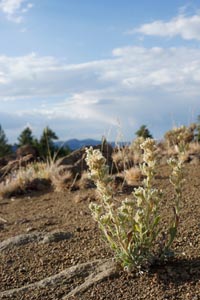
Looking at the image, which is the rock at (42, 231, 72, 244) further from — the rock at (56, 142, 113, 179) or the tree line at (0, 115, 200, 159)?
the tree line at (0, 115, 200, 159)

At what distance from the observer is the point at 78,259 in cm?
473

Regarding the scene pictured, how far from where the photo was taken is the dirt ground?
3.94 metres

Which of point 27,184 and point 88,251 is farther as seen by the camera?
point 27,184

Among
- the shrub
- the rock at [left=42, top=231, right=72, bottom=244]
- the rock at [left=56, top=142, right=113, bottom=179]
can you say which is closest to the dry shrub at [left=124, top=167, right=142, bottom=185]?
the rock at [left=56, top=142, right=113, bottom=179]

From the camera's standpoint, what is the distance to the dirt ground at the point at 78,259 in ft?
12.9

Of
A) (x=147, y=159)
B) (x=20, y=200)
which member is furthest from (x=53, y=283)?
(x=20, y=200)

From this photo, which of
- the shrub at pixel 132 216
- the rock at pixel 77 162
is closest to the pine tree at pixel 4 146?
the rock at pixel 77 162

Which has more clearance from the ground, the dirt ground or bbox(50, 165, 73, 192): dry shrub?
bbox(50, 165, 73, 192): dry shrub

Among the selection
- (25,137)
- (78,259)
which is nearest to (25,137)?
(25,137)

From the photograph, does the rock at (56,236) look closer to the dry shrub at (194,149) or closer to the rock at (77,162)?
the rock at (77,162)

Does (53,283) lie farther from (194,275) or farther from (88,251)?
(194,275)

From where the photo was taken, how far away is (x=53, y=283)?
168 inches

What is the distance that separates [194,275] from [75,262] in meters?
1.19

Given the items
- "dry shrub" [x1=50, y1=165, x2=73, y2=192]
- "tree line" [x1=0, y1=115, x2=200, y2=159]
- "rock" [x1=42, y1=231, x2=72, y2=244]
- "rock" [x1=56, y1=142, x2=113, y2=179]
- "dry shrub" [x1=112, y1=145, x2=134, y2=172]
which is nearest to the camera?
"rock" [x1=42, y1=231, x2=72, y2=244]
